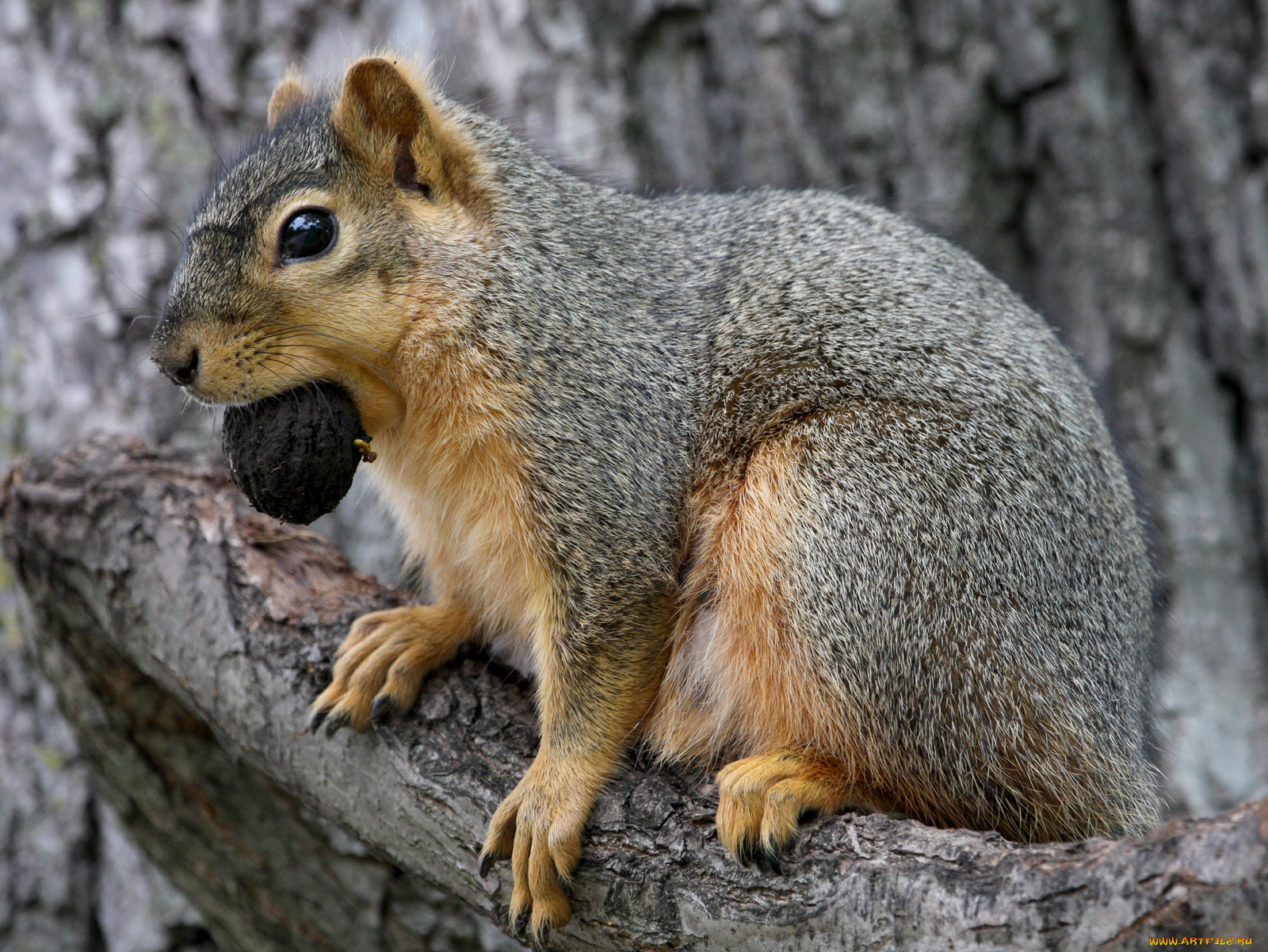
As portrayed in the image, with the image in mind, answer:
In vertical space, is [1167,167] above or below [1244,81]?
below

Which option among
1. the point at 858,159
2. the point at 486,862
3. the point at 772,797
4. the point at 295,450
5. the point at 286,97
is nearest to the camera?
the point at 772,797

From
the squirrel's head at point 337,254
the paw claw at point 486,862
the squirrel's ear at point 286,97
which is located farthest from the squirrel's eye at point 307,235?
the paw claw at point 486,862

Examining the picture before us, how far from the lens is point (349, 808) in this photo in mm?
2213

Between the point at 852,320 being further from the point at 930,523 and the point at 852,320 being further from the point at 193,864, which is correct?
the point at 193,864

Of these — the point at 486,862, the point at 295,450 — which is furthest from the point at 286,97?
the point at 486,862

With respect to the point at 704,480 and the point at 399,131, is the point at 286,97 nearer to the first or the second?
the point at 399,131

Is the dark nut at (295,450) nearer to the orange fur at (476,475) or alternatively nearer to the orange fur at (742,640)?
the orange fur at (476,475)

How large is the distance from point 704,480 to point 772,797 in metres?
0.69

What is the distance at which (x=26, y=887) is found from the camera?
3.06 m

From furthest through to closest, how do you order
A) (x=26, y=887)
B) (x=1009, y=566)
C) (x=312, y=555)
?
(x=26, y=887), (x=312, y=555), (x=1009, y=566)

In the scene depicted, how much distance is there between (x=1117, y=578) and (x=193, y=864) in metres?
2.30

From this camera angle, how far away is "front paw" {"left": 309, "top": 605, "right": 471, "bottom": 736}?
2236mm

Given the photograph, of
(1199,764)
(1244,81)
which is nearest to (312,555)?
(1199,764)

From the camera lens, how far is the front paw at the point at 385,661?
224cm
